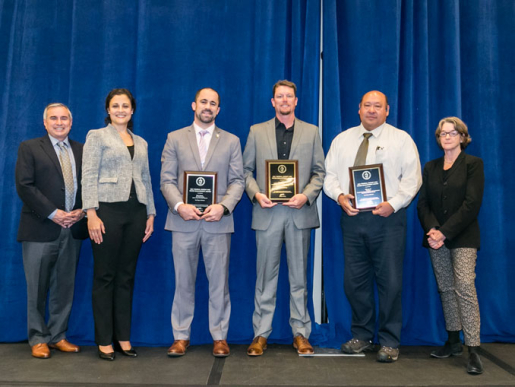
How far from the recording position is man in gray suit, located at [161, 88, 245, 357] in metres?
3.39

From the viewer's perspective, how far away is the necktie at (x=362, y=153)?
3453mm

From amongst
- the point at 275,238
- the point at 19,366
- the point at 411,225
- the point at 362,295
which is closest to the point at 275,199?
Answer: the point at 275,238

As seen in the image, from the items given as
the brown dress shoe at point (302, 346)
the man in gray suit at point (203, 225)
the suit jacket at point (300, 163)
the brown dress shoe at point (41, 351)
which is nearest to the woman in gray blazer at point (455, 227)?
the suit jacket at point (300, 163)

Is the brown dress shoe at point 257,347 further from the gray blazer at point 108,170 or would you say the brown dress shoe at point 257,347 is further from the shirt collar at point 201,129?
the shirt collar at point 201,129

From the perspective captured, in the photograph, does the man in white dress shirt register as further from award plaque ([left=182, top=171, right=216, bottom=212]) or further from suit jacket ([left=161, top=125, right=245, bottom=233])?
award plaque ([left=182, top=171, right=216, bottom=212])

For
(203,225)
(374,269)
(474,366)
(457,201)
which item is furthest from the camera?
(374,269)

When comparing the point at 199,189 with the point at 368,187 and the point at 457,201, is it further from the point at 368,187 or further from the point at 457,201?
the point at 457,201

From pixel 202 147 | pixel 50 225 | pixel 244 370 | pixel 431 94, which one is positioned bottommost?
pixel 244 370

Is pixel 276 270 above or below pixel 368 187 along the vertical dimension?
below

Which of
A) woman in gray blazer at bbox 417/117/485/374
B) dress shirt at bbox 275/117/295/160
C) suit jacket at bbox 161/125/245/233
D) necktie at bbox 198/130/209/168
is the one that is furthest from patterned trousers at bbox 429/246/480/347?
necktie at bbox 198/130/209/168

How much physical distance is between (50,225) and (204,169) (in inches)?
46.4

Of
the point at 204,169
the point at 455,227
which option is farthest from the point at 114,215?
the point at 455,227

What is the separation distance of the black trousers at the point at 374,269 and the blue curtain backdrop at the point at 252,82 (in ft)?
1.08

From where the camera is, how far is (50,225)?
335 centimetres
